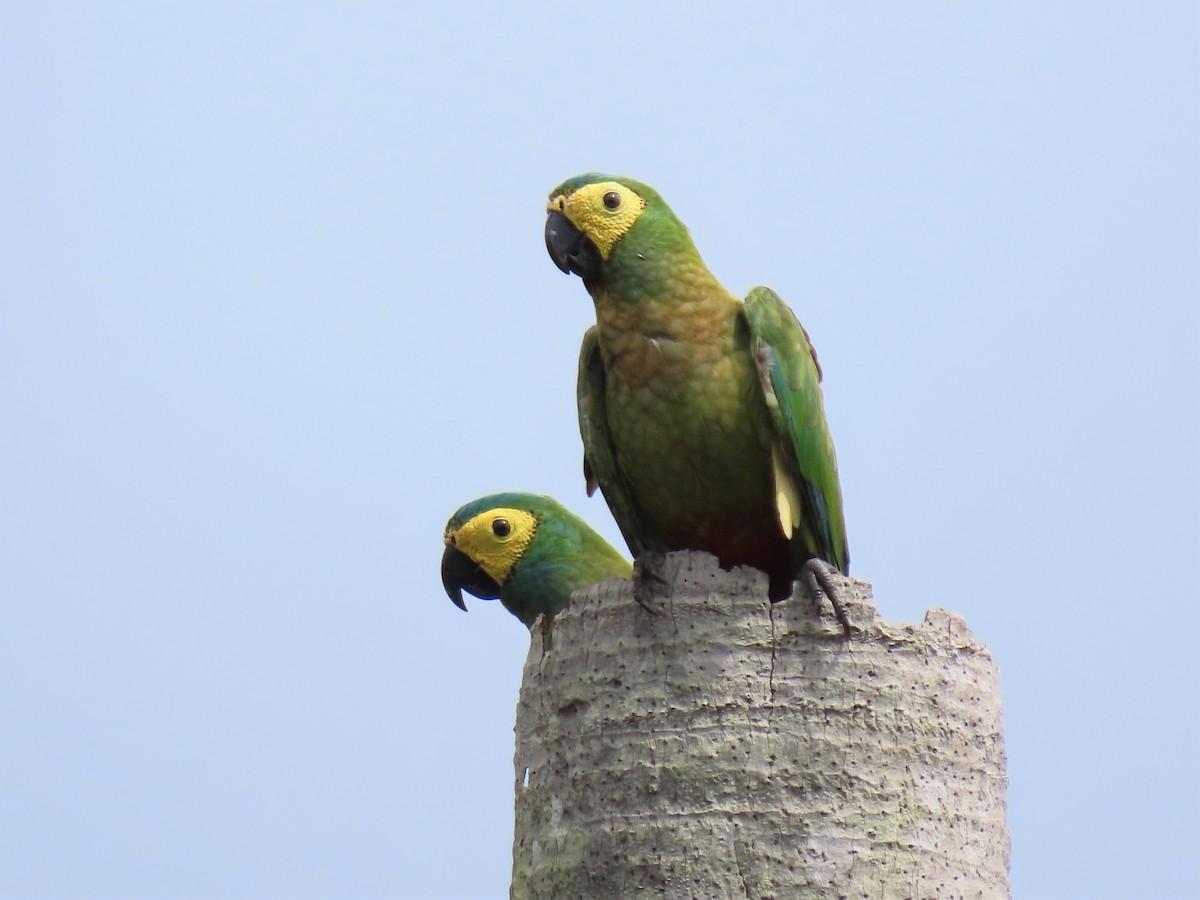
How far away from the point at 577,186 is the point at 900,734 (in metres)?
2.09

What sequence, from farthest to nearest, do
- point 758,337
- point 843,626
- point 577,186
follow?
1. point 577,186
2. point 758,337
3. point 843,626

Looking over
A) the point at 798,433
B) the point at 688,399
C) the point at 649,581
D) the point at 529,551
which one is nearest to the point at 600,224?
the point at 688,399

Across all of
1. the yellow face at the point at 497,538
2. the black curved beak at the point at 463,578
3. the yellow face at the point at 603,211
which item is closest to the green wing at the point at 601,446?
the yellow face at the point at 603,211

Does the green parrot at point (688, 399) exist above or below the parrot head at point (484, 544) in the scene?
below

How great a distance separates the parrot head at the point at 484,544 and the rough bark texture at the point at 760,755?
7.74 ft

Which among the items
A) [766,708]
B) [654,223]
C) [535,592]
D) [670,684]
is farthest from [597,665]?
[535,592]

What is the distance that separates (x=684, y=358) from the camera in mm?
4805

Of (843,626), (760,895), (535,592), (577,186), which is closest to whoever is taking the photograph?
(760,895)

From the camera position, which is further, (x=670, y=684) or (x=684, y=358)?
(x=684, y=358)

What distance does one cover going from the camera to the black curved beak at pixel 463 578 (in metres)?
6.89

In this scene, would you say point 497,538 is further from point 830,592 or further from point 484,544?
point 830,592

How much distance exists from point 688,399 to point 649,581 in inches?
28.7

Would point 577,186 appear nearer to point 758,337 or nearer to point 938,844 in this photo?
point 758,337

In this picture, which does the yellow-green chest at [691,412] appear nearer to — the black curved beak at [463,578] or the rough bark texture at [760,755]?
the rough bark texture at [760,755]
